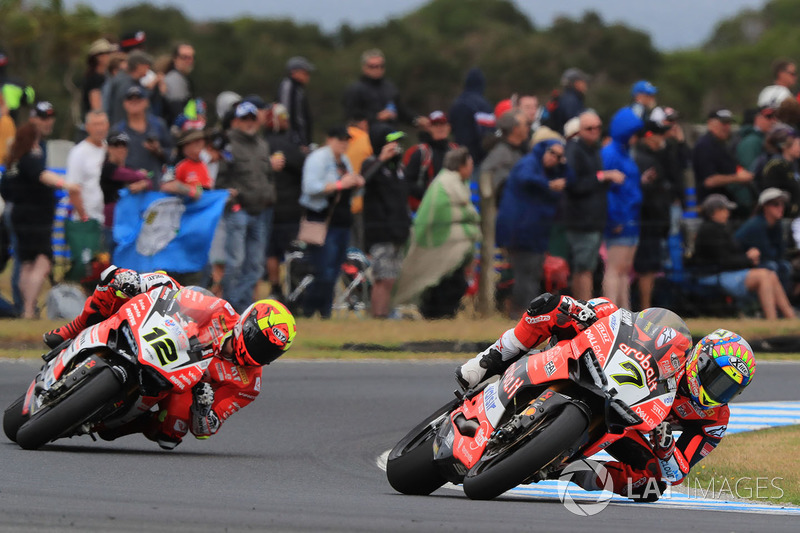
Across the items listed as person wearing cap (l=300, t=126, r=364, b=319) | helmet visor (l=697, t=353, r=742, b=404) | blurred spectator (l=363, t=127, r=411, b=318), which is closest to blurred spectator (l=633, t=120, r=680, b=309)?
blurred spectator (l=363, t=127, r=411, b=318)

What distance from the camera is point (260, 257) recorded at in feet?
46.4

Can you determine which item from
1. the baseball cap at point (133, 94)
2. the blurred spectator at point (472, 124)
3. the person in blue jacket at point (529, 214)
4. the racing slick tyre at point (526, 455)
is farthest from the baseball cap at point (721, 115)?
the racing slick tyre at point (526, 455)

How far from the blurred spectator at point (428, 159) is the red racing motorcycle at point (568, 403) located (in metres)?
8.57

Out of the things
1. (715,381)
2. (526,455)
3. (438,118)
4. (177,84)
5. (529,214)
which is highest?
(177,84)

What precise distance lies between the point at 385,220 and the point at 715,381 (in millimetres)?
7987

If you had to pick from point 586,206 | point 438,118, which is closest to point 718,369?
point 586,206

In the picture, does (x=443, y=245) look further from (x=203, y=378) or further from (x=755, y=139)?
(x=203, y=378)

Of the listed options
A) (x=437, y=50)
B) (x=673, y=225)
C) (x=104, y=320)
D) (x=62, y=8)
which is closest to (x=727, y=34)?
(x=437, y=50)

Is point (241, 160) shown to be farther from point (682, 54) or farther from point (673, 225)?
point (682, 54)

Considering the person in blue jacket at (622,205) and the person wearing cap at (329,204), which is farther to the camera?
the person in blue jacket at (622,205)

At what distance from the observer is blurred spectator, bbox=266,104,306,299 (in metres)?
15.1

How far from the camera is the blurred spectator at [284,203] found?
15086mm

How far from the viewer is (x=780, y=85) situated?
58.3 feet

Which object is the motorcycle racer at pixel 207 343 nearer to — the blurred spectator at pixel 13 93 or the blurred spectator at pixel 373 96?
the blurred spectator at pixel 13 93
